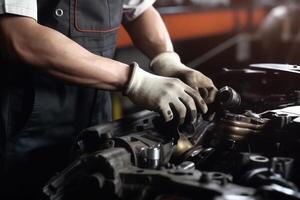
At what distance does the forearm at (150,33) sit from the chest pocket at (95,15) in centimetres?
29

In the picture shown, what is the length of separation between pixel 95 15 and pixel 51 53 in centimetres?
28

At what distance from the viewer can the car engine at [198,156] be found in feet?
3.00

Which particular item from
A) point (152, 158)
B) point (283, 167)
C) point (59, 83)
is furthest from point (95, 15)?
point (283, 167)

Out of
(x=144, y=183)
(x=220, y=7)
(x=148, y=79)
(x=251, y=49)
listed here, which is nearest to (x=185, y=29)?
(x=220, y=7)

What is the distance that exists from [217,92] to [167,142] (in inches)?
9.6

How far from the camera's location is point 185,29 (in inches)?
153

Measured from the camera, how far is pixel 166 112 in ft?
4.08

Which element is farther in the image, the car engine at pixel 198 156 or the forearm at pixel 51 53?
the forearm at pixel 51 53

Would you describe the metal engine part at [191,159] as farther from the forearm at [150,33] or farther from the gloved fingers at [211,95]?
the forearm at [150,33]

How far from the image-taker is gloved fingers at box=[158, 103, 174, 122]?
124 centimetres

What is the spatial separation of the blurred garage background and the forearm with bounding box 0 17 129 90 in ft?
7.69

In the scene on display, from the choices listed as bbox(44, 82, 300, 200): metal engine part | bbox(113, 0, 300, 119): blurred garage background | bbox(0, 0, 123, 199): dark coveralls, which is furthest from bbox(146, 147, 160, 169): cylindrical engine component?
bbox(113, 0, 300, 119): blurred garage background

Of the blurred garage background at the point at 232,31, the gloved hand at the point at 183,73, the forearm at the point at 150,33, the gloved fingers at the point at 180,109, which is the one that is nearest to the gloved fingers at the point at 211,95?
the gloved hand at the point at 183,73

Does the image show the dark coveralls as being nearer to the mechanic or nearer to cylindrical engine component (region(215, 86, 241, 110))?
the mechanic
